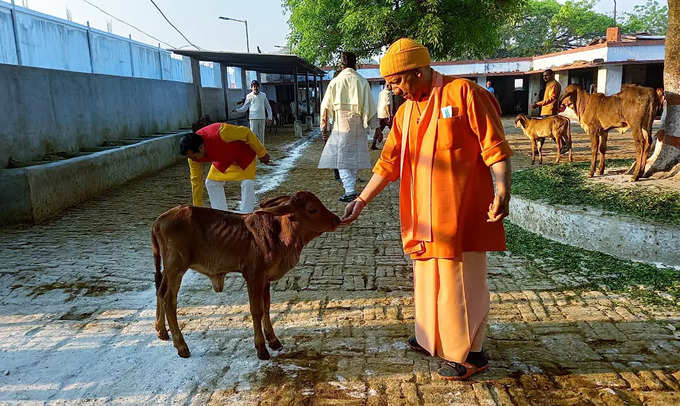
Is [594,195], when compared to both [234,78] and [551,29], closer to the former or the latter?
[234,78]

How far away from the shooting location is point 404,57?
2.67 metres

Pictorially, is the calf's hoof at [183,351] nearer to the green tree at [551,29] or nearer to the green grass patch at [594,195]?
the green grass patch at [594,195]

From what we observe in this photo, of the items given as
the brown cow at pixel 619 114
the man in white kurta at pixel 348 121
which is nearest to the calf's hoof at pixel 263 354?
the man in white kurta at pixel 348 121

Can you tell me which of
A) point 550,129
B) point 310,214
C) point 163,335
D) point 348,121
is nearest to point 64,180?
point 348,121

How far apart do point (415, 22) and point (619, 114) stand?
9.49m

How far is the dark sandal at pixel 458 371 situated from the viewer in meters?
2.86

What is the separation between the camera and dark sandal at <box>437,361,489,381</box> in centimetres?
286

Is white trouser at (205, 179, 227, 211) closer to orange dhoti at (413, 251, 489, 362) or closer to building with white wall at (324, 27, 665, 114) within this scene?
orange dhoti at (413, 251, 489, 362)

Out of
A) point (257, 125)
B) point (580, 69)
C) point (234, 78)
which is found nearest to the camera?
point (257, 125)

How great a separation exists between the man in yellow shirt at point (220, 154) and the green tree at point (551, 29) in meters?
41.4

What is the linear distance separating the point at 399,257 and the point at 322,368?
2.25 meters

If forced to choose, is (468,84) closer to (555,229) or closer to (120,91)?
(555,229)

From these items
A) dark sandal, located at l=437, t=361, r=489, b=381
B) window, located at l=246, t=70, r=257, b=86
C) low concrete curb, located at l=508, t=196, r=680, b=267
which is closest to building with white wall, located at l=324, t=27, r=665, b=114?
window, located at l=246, t=70, r=257, b=86

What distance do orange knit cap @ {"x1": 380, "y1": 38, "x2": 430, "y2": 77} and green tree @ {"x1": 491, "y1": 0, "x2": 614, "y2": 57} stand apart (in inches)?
1689
